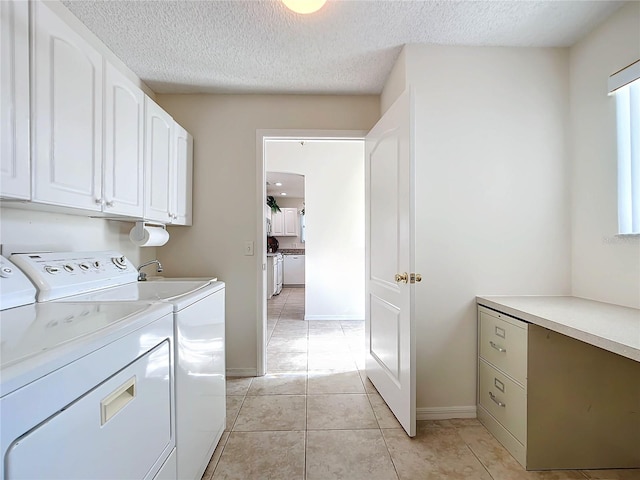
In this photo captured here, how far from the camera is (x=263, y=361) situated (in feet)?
8.10

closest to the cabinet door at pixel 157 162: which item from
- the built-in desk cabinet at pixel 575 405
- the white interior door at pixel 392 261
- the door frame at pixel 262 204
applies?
the door frame at pixel 262 204

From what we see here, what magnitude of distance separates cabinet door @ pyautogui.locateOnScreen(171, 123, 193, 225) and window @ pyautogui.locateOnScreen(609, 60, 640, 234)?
9.06 ft

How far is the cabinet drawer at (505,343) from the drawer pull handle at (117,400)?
67.2 inches

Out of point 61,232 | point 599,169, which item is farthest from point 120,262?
point 599,169

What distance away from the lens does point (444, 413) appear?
1.88 metres

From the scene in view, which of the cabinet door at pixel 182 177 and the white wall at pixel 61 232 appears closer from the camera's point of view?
the white wall at pixel 61 232

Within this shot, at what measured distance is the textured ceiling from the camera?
1.57 m

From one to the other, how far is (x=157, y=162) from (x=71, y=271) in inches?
36.0

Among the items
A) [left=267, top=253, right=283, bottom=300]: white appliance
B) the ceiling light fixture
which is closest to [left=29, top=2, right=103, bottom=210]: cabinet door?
the ceiling light fixture

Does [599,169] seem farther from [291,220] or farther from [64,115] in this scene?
[291,220]

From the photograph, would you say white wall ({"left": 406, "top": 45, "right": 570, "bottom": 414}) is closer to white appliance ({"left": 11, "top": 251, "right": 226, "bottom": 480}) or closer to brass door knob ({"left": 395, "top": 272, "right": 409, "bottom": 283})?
brass door knob ({"left": 395, "top": 272, "right": 409, "bottom": 283})

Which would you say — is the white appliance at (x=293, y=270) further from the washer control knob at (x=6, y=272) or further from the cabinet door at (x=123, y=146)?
the washer control knob at (x=6, y=272)

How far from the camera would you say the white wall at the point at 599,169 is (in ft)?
5.08

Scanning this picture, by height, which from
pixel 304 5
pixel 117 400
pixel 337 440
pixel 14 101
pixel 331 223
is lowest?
pixel 337 440
